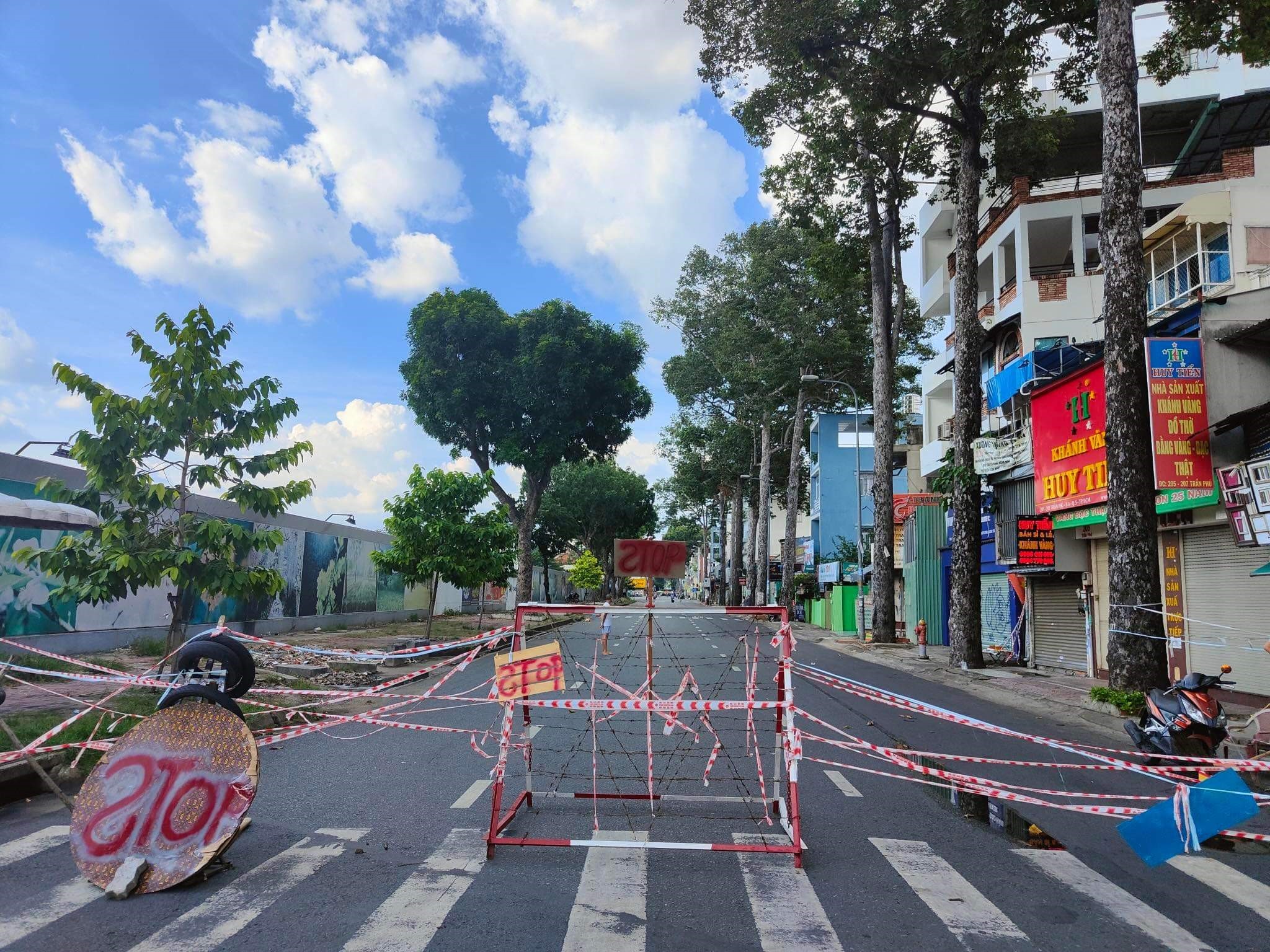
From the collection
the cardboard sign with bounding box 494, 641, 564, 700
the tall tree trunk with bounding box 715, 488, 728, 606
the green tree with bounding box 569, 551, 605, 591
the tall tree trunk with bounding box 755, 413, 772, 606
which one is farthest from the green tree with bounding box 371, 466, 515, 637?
the tall tree trunk with bounding box 715, 488, 728, 606

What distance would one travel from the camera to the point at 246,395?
1025 centimetres

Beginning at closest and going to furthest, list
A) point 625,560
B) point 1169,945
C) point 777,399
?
1. point 1169,945
2. point 625,560
3. point 777,399

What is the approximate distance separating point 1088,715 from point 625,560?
8883 mm

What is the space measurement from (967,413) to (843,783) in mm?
12715

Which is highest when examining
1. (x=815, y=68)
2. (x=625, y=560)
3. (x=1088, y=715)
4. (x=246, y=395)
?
(x=815, y=68)

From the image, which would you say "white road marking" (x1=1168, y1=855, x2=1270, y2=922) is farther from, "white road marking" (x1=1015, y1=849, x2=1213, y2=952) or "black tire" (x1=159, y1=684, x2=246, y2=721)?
"black tire" (x1=159, y1=684, x2=246, y2=721)

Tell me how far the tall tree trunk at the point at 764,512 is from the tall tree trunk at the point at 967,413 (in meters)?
24.2

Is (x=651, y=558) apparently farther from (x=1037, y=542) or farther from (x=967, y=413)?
(x=1037, y=542)

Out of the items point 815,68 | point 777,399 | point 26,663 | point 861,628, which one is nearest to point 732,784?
point 26,663

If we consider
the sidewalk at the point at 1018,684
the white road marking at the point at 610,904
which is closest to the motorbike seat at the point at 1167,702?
the sidewalk at the point at 1018,684

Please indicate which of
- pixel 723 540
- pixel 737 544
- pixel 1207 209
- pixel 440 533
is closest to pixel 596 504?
pixel 737 544

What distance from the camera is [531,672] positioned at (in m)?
5.73

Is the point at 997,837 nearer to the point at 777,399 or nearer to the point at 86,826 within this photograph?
the point at 86,826

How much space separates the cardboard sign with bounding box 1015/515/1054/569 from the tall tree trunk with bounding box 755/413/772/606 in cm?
→ 2497
